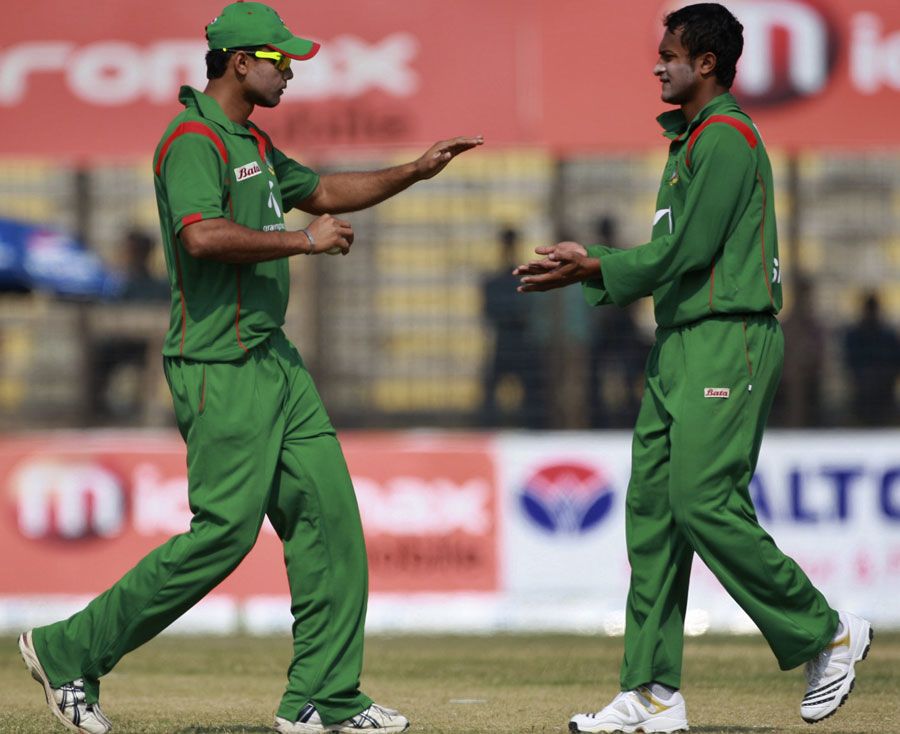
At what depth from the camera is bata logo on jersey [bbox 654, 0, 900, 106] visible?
10.9 m

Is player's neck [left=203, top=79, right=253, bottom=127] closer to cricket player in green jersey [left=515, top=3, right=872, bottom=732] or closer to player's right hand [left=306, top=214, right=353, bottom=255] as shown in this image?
player's right hand [left=306, top=214, right=353, bottom=255]

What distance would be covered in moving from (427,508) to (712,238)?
4.97m

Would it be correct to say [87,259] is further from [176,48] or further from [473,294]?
[473,294]

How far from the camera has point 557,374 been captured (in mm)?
11398

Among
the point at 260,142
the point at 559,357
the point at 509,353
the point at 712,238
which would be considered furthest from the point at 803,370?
the point at 260,142

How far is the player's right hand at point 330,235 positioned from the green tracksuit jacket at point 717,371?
85 centimetres

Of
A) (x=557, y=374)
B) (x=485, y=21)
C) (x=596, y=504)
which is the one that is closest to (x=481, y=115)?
(x=485, y=21)

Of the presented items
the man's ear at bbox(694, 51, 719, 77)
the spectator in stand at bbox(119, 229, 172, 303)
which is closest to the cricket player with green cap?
the man's ear at bbox(694, 51, 719, 77)

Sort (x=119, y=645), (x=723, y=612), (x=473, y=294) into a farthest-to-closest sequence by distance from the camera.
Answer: (x=473, y=294)
(x=723, y=612)
(x=119, y=645)

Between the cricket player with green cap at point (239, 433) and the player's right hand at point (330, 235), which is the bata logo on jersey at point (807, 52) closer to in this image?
the cricket player with green cap at point (239, 433)

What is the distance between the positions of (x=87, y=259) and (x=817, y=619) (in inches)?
255

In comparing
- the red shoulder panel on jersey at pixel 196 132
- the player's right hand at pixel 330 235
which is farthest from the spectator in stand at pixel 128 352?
the player's right hand at pixel 330 235

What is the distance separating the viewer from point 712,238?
19.7 ft

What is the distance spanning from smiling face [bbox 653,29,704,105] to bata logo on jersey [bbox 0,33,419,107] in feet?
16.2
